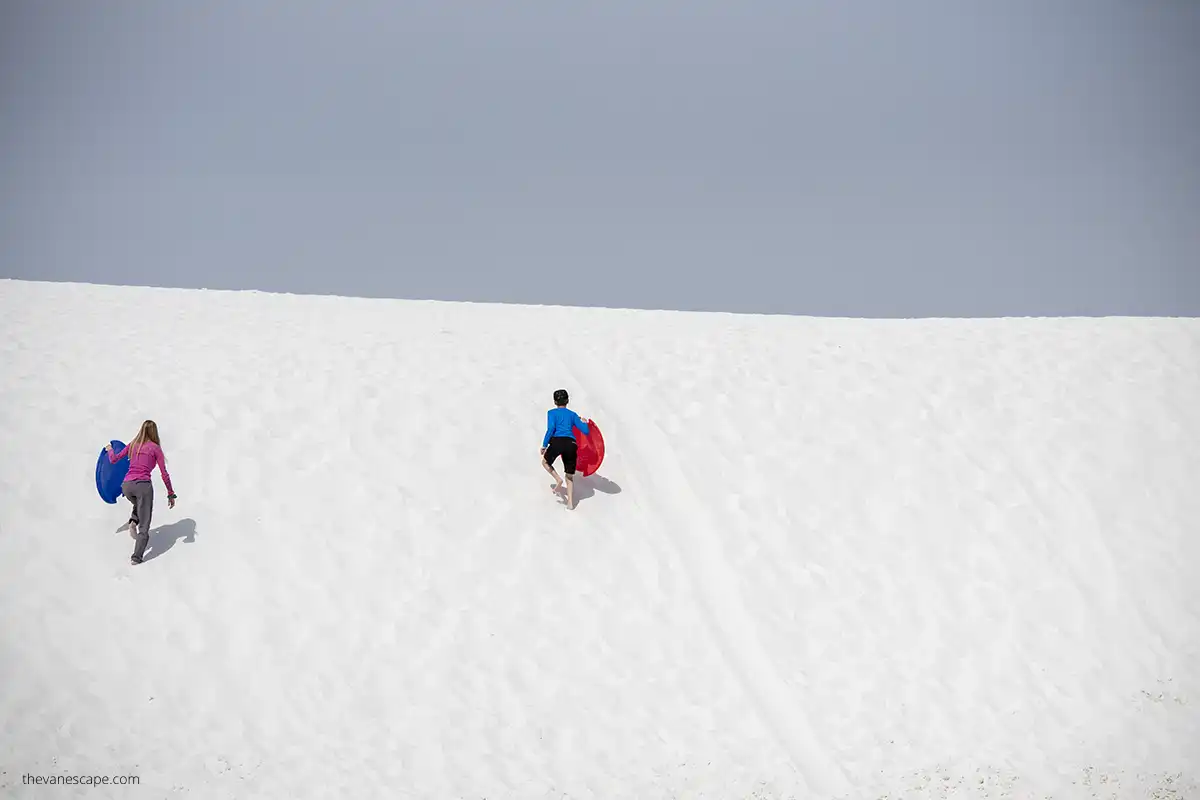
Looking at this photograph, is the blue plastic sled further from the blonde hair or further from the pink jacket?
the blonde hair

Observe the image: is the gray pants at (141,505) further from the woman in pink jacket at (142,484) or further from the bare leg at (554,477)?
→ the bare leg at (554,477)

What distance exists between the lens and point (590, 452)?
45.1 feet

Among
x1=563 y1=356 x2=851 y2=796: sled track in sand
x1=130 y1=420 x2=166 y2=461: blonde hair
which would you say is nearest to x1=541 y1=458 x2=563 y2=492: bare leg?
x1=563 y1=356 x2=851 y2=796: sled track in sand

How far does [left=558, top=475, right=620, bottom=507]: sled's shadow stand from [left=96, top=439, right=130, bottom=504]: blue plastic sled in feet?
20.0

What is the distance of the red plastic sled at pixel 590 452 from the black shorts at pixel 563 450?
376mm

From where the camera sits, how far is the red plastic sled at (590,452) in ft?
44.9

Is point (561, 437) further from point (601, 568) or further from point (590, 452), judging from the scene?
point (601, 568)

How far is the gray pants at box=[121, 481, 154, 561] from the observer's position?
38.1ft

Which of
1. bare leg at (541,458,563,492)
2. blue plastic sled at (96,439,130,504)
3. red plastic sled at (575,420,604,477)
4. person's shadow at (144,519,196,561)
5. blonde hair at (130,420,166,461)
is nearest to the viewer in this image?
blonde hair at (130,420,166,461)

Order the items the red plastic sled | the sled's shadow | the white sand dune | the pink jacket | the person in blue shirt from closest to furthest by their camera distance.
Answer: the white sand dune < the pink jacket < the person in blue shirt < the red plastic sled < the sled's shadow

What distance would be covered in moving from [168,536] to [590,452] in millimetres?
5929

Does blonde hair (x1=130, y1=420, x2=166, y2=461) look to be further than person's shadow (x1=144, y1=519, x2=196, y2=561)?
No

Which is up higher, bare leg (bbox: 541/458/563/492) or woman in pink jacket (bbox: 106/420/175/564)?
bare leg (bbox: 541/458/563/492)

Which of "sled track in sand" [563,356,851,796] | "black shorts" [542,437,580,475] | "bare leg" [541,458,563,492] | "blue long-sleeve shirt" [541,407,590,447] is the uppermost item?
"blue long-sleeve shirt" [541,407,590,447]
